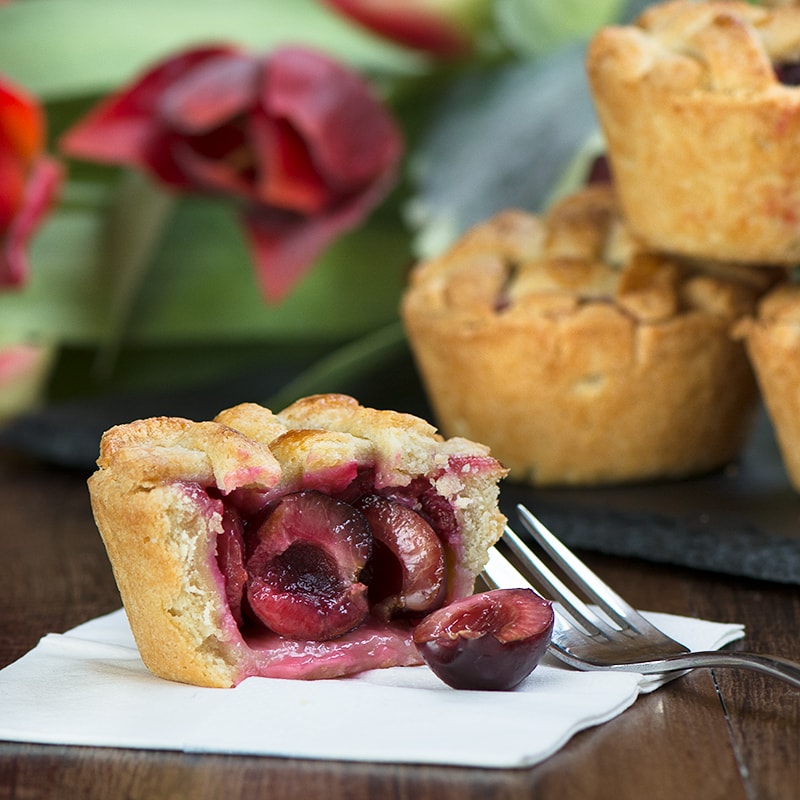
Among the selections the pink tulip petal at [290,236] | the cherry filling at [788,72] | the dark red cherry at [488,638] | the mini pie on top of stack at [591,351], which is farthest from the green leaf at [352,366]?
the dark red cherry at [488,638]

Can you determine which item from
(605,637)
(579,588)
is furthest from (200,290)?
(605,637)

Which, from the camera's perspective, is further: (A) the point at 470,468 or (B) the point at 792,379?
(B) the point at 792,379

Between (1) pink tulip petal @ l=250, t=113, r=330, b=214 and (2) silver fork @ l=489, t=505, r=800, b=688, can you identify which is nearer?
(2) silver fork @ l=489, t=505, r=800, b=688

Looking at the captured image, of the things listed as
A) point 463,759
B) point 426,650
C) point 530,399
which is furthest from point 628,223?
point 463,759

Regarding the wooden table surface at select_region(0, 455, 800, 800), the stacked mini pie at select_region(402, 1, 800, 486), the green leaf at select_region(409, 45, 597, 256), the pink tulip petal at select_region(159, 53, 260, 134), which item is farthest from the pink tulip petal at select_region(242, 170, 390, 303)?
the wooden table surface at select_region(0, 455, 800, 800)

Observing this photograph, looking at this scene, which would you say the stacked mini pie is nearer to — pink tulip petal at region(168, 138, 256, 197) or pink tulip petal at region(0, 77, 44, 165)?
pink tulip petal at region(168, 138, 256, 197)

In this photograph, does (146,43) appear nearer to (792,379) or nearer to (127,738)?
(792,379)
